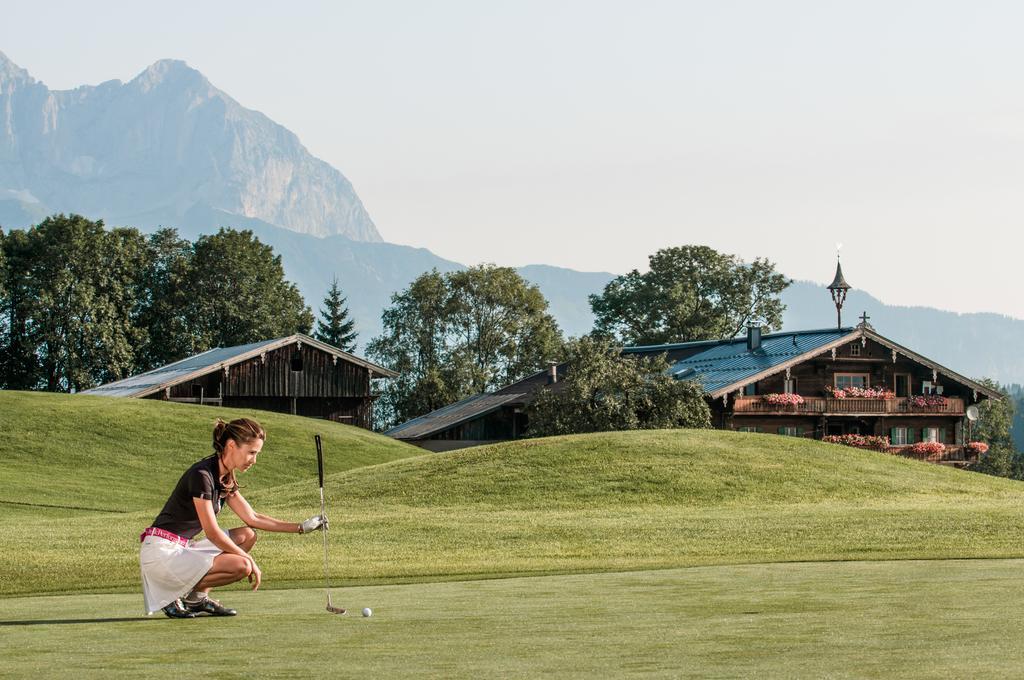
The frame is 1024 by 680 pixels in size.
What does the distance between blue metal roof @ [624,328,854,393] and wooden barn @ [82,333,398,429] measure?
1794cm

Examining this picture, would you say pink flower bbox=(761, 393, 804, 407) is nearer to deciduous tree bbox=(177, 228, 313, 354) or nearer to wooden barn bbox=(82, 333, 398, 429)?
wooden barn bbox=(82, 333, 398, 429)

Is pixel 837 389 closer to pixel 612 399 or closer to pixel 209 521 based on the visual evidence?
pixel 612 399

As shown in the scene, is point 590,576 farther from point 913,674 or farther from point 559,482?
point 559,482

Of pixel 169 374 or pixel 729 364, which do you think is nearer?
pixel 169 374

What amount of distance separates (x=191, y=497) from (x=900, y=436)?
73.2 m

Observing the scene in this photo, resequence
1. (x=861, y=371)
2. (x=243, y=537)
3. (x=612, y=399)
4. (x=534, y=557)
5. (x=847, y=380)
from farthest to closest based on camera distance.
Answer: (x=861, y=371) < (x=847, y=380) < (x=612, y=399) < (x=534, y=557) < (x=243, y=537)

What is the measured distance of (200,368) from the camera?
7675cm

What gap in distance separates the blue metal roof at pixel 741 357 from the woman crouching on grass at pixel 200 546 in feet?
198

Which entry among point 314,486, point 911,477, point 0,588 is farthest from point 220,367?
point 0,588

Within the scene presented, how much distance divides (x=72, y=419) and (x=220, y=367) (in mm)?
17494

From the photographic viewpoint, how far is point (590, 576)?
19016 mm

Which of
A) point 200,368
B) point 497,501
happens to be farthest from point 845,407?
point 497,501

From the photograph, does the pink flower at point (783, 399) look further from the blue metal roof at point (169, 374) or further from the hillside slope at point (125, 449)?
the blue metal roof at point (169, 374)

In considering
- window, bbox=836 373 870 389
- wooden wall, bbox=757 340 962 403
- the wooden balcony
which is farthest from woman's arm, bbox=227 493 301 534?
window, bbox=836 373 870 389
